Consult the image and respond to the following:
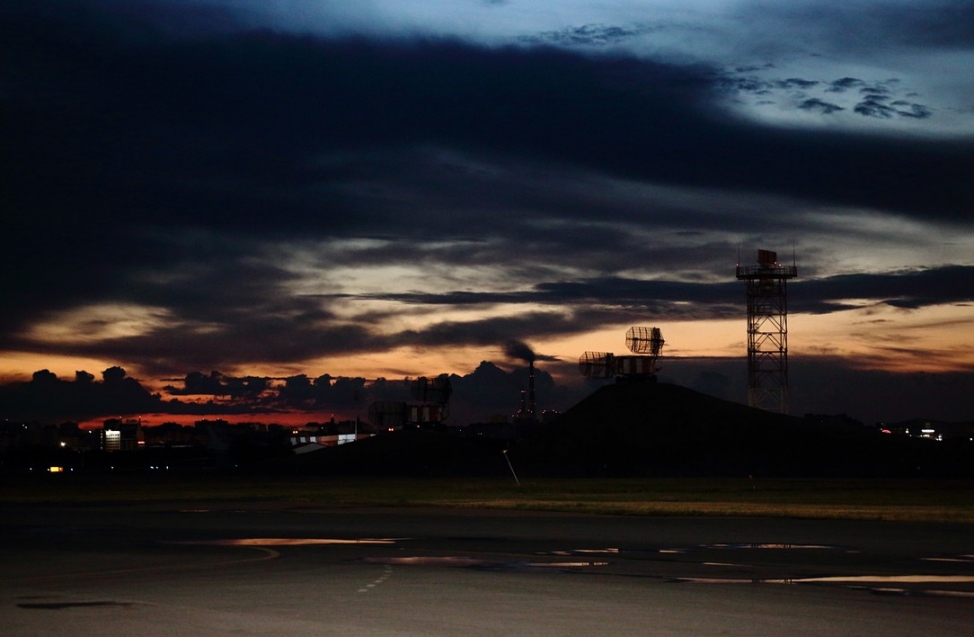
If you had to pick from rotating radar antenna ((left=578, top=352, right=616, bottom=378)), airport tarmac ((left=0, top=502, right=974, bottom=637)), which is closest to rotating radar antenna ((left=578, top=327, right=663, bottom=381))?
rotating radar antenna ((left=578, top=352, right=616, bottom=378))

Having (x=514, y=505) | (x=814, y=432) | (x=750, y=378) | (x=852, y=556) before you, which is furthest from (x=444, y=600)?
(x=814, y=432)

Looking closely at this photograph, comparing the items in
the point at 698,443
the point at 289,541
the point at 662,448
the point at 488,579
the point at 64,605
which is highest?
the point at 698,443

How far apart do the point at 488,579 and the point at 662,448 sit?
5790 inches

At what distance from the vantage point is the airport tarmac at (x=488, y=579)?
18391 mm

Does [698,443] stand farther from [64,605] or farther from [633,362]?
[64,605]

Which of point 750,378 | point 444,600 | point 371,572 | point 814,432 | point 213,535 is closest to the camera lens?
point 444,600

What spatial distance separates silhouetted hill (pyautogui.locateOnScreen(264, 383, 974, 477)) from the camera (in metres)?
148

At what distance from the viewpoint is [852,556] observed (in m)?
30.5

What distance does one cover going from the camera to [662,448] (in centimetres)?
16938

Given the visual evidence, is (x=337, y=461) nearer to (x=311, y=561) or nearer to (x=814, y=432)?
(x=814, y=432)

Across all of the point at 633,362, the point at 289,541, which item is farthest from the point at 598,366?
the point at 289,541

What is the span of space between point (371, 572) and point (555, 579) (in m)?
4.12

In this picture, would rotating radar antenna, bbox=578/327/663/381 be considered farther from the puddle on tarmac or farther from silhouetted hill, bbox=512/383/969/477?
the puddle on tarmac

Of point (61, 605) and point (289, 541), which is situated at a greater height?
point (61, 605)
